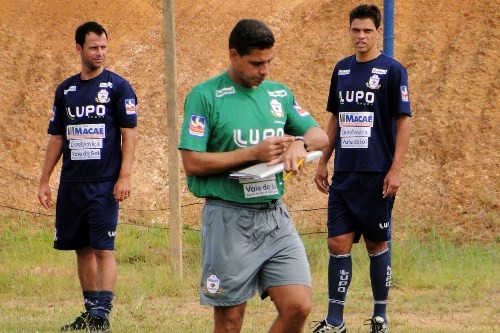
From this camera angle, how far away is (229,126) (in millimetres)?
5605

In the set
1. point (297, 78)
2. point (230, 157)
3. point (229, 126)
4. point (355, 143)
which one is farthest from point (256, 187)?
point (297, 78)

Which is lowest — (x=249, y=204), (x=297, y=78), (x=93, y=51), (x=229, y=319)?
(x=229, y=319)

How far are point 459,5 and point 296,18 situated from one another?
2594 millimetres

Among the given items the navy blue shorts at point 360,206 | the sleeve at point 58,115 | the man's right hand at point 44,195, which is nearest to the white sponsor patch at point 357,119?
the navy blue shorts at point 360,206

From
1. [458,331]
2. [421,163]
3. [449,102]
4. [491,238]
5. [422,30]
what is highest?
[422,30]

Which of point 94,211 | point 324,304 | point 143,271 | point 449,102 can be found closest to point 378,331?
point 324,304

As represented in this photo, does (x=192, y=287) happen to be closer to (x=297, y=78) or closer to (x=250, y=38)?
(x=250, y=38)

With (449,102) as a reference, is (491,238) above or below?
below

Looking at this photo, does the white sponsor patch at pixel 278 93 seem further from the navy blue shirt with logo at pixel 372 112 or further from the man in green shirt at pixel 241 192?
the navy blue shirt with logo at pixel 372 112

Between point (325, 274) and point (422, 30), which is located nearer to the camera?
point (325, 274)

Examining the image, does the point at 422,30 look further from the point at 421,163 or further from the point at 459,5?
the point at 421,163

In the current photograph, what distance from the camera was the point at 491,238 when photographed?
12289 mm

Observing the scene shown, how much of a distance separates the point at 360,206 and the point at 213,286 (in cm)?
243

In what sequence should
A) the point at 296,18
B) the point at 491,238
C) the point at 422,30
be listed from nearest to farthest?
1. the point at 491,238
2. the point at 422,30
3. the point at 296,18
